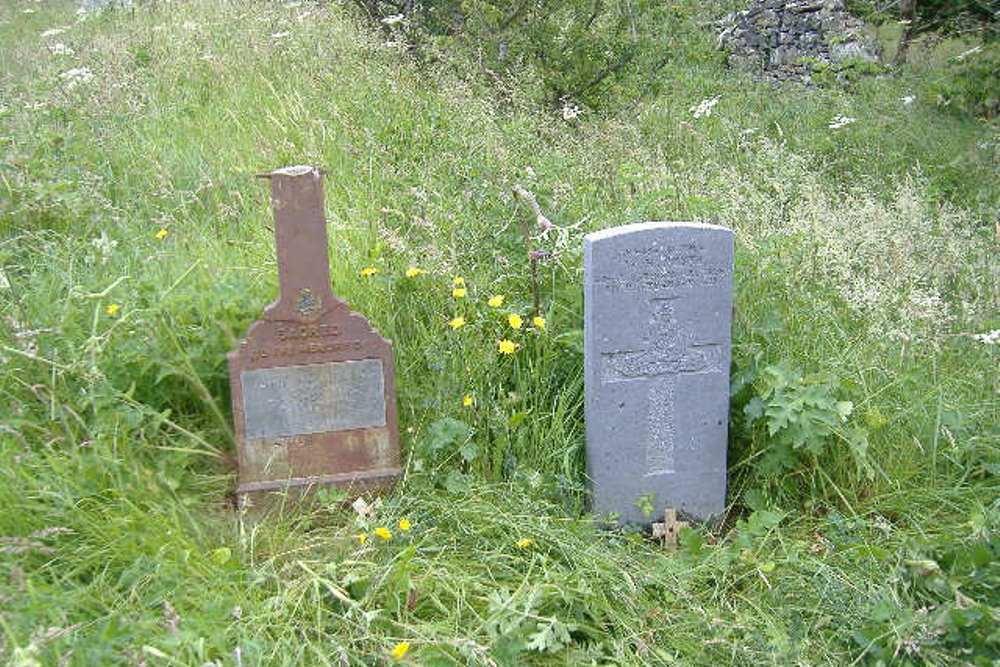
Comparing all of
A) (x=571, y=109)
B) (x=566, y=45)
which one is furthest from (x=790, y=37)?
(x=571, y=109)

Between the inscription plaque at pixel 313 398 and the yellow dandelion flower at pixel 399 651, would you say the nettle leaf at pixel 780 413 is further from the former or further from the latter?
Result: the yellow dandelion flower at pixel 399 651

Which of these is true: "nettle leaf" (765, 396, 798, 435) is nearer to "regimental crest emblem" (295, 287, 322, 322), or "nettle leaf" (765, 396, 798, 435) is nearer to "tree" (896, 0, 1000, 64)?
"regimental crest emblem" (295, 287, 322, 322)

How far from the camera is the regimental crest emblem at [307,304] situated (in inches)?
135

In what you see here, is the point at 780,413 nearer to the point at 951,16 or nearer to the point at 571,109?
the point at 571,109

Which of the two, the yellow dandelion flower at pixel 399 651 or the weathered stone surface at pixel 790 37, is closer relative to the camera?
the yellow dandelion flower at pixel 399 651

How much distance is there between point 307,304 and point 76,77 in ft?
13.7

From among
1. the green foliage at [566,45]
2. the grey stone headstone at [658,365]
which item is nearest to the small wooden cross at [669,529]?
the grey stone headstone at [658,365]

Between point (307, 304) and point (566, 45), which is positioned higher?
A: point (566, 45)

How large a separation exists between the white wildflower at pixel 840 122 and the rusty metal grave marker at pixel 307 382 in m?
5.63

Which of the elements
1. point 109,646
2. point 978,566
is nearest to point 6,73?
point 109,646

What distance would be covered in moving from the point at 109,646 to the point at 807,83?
10923mm

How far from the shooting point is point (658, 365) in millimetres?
3553

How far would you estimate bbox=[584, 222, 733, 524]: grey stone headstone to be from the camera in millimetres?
3420

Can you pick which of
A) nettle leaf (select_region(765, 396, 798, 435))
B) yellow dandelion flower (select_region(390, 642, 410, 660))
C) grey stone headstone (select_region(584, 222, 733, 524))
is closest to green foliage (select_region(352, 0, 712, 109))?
grey stone headstone (select_region(584, 222, 733, 524))
